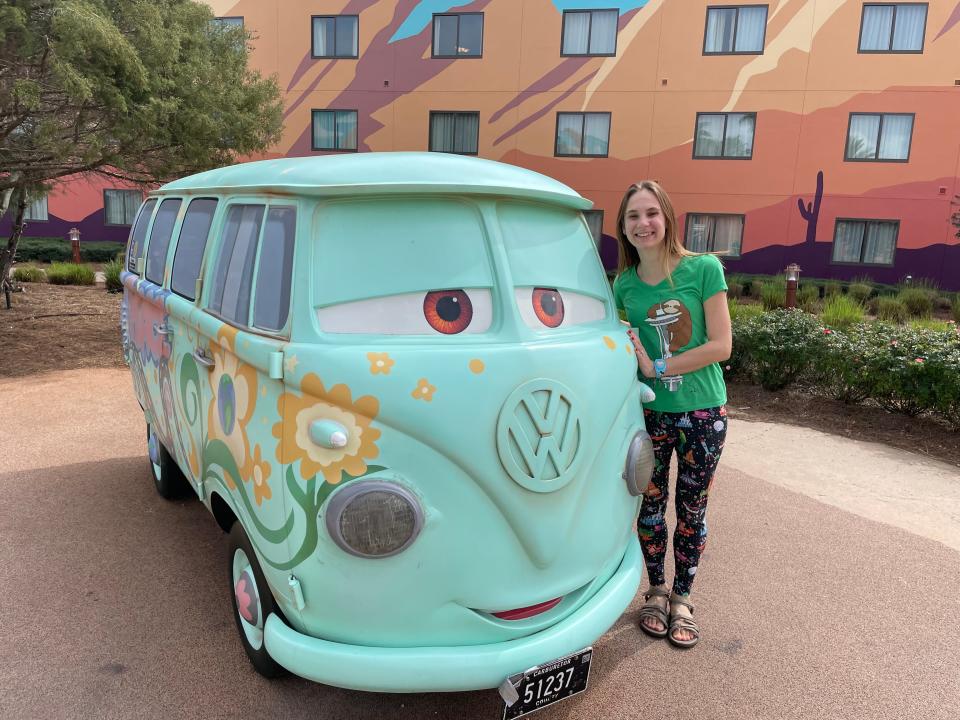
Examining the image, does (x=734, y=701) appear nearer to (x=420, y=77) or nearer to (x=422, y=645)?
(x=422, y=645)

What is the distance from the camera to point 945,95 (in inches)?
699

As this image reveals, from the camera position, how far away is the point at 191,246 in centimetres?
333

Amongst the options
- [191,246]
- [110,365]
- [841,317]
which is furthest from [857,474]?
[110,365]

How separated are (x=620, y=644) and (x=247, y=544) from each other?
1.75m

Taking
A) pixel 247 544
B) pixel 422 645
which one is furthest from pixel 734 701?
pixel 247 544

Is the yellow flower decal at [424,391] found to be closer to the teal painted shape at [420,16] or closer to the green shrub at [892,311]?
the green shrub at [892,311]

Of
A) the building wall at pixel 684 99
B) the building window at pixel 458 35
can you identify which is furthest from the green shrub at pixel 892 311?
the building window at pixel 458 35

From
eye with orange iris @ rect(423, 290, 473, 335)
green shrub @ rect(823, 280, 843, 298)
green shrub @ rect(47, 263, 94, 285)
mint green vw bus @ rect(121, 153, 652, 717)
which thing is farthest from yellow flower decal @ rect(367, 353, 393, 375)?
green shrub @ rect(823, 280, 843, 298)

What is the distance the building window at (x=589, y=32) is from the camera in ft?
62.6

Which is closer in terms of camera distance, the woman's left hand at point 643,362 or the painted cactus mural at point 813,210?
the woman's left hand at point 643,362

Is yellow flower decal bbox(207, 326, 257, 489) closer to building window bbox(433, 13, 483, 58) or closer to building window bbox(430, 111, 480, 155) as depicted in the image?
building window bbox(430, 111, 480, 155)

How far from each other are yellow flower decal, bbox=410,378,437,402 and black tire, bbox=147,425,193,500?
2902mm

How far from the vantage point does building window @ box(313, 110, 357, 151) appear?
821 inches

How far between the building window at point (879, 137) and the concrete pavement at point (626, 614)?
15864 mm
